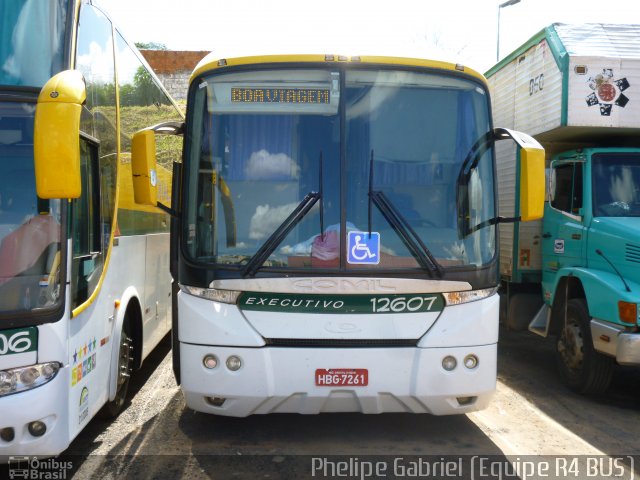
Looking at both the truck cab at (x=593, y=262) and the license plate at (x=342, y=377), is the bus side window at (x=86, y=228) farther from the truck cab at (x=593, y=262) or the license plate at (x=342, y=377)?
the truck cab at (x=593, y=262)

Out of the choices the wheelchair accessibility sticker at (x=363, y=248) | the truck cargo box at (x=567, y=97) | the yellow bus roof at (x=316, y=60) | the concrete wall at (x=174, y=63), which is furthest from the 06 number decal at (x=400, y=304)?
the concrete wall at (x=174, y=63)

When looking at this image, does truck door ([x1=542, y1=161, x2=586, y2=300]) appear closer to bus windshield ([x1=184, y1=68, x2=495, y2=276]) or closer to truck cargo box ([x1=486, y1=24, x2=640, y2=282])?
truck cargo box ([x1=486, y1=24, x2=640, y2=282])

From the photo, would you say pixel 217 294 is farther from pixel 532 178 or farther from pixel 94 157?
pixel 532 178

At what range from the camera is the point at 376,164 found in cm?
454

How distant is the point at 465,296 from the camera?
14.9 feet

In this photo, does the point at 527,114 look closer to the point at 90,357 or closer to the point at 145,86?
the point at 145,86

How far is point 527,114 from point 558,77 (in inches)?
38.7

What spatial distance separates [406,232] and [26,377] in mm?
2650

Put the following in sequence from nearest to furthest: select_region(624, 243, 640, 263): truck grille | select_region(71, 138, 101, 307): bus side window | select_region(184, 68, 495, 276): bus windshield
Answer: select_region(71, 138, 101, 307): bus side window, select_region(184, 68, 495, 276): bus windshield, select_region(624, 243, 640, 263): truck grille

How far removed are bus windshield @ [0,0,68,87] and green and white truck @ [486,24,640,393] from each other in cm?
505

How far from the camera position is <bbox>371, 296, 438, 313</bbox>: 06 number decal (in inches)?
174

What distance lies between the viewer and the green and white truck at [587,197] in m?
5.93

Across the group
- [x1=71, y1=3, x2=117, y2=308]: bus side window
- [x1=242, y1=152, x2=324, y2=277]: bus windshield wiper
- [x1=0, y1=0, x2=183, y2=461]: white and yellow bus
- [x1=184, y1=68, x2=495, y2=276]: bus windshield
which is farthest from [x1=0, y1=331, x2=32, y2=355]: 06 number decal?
[x1=242, y1=152, x2=324, y2=277]: bus windshield wiper

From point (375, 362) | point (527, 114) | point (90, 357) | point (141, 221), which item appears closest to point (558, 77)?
point (527, 114)
